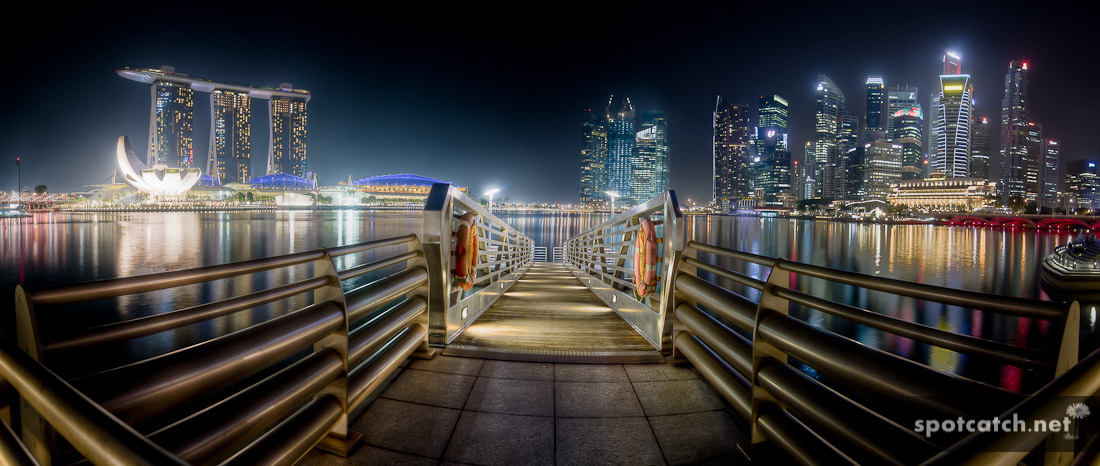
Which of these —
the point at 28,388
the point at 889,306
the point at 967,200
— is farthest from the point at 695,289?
the point at 967,200

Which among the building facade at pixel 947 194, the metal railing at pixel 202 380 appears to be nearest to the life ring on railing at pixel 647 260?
the metal railing at pixel 202 380

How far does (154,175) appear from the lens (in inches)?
4250

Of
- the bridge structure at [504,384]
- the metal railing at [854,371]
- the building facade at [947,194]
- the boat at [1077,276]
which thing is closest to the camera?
the bridge structure at [504,384]

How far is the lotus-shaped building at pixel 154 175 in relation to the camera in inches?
4018

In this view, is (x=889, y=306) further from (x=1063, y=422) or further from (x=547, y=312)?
(x=1063, y=422)

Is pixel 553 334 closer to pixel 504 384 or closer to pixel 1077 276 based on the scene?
pixel 504 384

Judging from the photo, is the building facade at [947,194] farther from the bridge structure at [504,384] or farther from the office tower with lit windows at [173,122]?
the office tower with lit windows at [173,122]

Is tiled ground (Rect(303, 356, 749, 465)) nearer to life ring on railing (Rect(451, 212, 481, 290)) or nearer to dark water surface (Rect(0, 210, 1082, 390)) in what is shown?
life ring on railing (Rect(451, 212, 481, 290))

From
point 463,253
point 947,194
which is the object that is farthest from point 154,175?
point 947,194

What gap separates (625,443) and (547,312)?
445 cm

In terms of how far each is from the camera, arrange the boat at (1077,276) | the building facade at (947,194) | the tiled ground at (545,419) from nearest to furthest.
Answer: the tiled ground at (545,419) → the boat at (1077,276) → the building facade at (947,194)

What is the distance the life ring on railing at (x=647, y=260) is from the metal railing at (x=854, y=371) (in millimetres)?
1861

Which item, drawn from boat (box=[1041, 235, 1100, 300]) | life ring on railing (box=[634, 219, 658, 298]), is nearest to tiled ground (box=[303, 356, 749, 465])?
life ring on railing (box=[634, 219, 658, 298])

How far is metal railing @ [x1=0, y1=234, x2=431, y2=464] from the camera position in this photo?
3.50 ft
